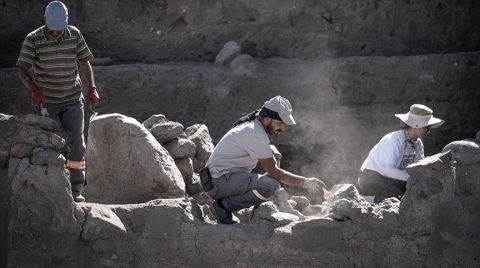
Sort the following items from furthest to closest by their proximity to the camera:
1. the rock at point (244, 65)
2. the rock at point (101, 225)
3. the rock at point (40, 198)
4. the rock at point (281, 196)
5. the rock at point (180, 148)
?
the rock at point (244, 65)
the rock at point (180, 148)
the rock at point (281, 196)
the rock at point (101, 225)
the rock at point (40, 198)

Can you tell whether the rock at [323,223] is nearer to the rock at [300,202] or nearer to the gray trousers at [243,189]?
the gray trousers at [243,189]

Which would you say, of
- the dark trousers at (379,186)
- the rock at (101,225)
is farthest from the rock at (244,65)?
the rock at (101,225)

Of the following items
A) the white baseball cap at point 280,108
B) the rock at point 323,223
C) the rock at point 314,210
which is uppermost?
the white baseball cap at point 280,108

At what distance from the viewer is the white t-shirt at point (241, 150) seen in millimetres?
8414

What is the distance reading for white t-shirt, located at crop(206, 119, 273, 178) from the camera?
841 centimetres

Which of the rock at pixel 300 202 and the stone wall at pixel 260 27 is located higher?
the stone wall at pixel 260 27

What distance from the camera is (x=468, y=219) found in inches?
327

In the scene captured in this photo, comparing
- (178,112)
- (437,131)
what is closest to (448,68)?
(437,131)

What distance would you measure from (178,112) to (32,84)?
3.35 metres

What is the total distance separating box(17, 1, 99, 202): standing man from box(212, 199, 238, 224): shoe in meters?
1.10

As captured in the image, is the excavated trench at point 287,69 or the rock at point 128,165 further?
the excavated trench at point 287,69

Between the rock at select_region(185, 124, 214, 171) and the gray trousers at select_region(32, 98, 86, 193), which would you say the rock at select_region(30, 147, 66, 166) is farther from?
the rock at select_region(185, 124, 214, 171)

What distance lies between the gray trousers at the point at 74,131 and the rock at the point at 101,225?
72 centimetres

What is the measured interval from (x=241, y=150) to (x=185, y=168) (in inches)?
43.5
